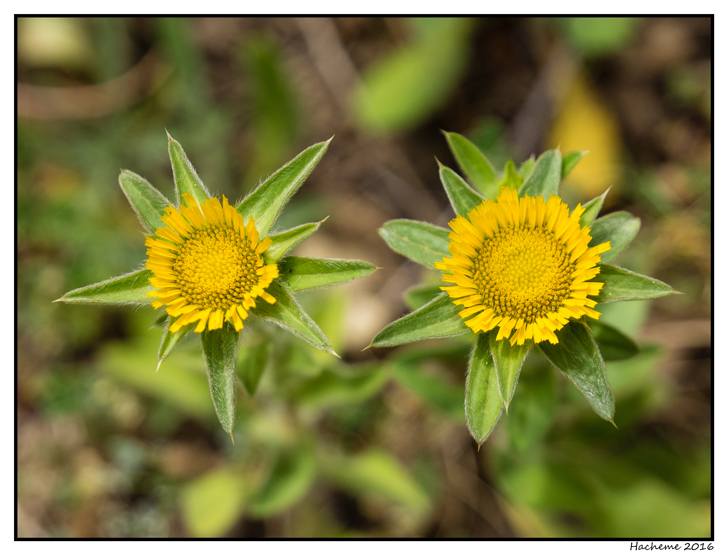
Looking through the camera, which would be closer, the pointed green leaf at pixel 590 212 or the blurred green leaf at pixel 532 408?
the pointed green leaf at pixel 590 212

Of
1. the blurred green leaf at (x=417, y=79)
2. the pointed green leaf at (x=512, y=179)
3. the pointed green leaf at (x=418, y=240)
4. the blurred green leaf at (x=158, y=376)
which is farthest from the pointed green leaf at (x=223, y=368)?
the blurred green leaf at (x=417, y=79)

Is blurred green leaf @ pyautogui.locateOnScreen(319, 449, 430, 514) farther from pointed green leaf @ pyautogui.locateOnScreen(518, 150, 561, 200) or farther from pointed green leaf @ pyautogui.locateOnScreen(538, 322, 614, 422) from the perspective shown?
pointed green leaf @ pyautogui.locateOnScreen(518, 150, 561, 200)

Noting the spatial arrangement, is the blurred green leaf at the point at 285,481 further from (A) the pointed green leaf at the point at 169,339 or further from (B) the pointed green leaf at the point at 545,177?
(B) the pointed green leaf at the point at 545,177

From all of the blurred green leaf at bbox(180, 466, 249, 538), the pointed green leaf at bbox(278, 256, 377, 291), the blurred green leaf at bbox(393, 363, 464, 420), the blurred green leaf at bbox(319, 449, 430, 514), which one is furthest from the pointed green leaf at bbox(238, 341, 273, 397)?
the blurred green leaf at bbox(180, 466, 249, 538)

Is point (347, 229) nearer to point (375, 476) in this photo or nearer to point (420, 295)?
point (375, 476)

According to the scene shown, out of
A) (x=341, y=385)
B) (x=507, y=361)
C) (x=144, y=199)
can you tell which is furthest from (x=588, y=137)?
(x=144, y=199)
